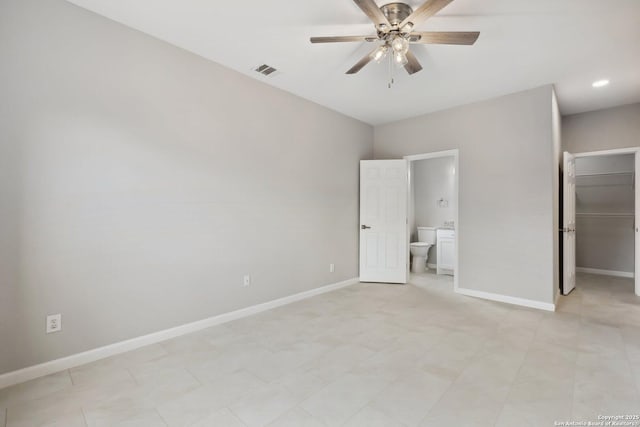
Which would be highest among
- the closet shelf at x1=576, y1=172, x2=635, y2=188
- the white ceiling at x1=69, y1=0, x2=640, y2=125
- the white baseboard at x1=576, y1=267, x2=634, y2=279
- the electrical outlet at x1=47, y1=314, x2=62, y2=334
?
the white ceiling at x1=69, y1=0, x2=640, y2=125

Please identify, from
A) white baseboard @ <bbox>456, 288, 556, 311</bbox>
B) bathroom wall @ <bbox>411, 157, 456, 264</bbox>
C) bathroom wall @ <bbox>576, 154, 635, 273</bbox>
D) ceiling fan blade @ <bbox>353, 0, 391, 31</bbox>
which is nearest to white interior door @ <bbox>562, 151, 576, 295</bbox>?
white baseboard @ <bbox>456, 288, 556, 311</bbox>

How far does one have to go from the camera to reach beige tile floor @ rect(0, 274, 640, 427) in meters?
1.72

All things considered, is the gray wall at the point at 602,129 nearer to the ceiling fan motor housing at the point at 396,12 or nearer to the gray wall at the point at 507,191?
the gray wall at the point at 507,191

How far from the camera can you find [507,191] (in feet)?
12.9

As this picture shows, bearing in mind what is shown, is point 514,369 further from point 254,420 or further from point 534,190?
point 534,190

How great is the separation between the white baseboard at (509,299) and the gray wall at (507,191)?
53 mm

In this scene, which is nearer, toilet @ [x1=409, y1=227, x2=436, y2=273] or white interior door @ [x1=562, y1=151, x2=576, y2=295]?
white interior door @ [x1=562, y1=151, x2=576, y2=295]

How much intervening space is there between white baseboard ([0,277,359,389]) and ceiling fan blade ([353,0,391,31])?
3011 millimetres

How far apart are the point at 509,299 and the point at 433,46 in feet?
10.4

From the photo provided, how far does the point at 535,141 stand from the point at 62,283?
16.4 ft

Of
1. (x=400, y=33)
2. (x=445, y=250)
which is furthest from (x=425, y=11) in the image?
(x=445, y=250)

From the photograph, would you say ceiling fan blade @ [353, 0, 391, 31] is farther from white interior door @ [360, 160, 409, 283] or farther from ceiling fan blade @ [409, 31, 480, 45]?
white interior door @ [360, 160, 409, 283]

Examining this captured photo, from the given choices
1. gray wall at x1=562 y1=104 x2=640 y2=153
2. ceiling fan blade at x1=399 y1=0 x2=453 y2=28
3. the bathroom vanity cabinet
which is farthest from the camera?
the bathroom vanity cabinet

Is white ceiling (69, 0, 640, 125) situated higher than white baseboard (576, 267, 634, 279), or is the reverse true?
white ceiling (69, 0, 640, 125)
